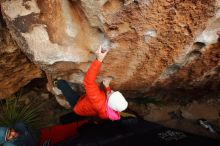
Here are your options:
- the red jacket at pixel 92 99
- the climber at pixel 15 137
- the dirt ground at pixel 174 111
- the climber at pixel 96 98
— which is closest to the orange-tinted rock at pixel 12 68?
the dirt ground at pixel 174 111

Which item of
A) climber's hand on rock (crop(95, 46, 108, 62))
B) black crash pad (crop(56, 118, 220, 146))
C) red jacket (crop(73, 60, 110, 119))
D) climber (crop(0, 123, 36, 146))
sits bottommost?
climber (crop(0, 123, 36, 146))

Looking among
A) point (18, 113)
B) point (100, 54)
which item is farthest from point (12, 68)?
point (100, 54)

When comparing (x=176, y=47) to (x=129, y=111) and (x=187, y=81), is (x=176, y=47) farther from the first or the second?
(x=129, y=111)

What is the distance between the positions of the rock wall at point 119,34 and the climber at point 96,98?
195 millimetres

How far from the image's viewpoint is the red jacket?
3898 mm

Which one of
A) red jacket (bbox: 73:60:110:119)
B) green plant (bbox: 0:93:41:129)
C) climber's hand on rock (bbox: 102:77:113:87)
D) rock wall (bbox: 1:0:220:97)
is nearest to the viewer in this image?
rock wall (bbox: 1:0:220:97)

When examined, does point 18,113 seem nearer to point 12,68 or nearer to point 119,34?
point 12,68

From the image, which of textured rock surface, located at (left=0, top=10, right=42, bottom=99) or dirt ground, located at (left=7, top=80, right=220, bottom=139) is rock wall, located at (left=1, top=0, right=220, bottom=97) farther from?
dirt ground, located at (left=7, top=80, right=220, bottom=139)

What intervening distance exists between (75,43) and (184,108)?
259 centimetres

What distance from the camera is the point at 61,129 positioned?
509cm

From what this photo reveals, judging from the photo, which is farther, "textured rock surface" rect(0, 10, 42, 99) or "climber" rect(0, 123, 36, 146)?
"textured rock surface" rect(0, 10, 42, 99)

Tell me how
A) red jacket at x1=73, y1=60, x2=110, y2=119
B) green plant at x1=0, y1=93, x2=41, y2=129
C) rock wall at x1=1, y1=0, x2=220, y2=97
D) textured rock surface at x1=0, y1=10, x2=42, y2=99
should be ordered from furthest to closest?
1. green plant at x1=0, y1=93, x2=41, y2=129
2. textured rock surface at x1=0, y1=10, x2=42, y2=99
3. red jacket at x1=73, y1=60, x2=110, y2=119
4. rock wall at x1=1, y1=0, x2=220, y2=97

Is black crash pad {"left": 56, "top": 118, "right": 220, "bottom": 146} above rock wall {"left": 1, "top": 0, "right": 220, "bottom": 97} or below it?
below

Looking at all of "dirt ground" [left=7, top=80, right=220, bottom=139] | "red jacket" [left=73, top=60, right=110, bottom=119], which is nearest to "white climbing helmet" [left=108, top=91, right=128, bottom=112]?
"red jacket" [left=73, top=60, right=110, bottom=119]
